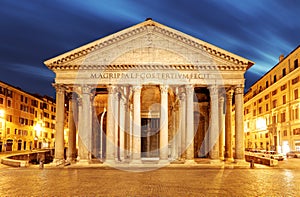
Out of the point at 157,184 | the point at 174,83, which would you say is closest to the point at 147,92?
the point at 174,83

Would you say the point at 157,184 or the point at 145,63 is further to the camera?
the point at 145,63

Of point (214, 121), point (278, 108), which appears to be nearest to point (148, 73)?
point (214, 121)

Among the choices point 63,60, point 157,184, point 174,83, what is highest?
point 63,60

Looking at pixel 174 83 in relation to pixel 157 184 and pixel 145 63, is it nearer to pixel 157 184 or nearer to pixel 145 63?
pixel 145 63

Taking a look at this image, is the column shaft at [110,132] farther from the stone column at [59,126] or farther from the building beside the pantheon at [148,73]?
the stone column at [59,126]

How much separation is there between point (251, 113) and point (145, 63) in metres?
43.5

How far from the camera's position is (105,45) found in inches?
1198

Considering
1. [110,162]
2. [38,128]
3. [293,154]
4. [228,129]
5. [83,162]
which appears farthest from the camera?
[38,128]

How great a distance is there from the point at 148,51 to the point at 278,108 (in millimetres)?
28915

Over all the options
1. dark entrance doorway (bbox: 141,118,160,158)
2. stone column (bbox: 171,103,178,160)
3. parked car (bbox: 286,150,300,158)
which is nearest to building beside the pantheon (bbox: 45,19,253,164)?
stone column (bbox: 171,103,178,160)

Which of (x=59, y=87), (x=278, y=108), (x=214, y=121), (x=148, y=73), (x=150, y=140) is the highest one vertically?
(x=148, y=73)

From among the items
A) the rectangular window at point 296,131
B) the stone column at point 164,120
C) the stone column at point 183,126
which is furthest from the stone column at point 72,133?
the rectangular window at point 296,131

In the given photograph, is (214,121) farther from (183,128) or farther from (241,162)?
(241,162)

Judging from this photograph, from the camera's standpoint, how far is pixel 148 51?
101 ft
